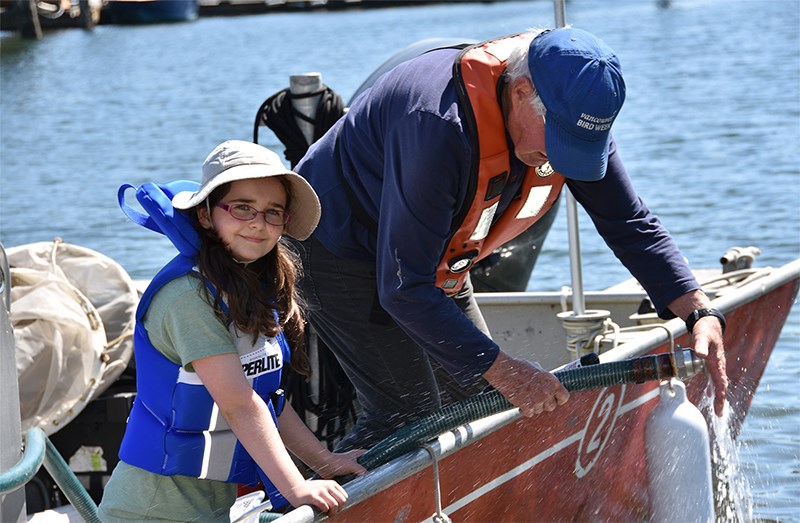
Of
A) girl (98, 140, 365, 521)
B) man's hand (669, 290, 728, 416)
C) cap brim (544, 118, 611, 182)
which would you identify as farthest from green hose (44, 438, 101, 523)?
man's hand (669, 290, 728, 416)

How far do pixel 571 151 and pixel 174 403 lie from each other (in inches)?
41.4

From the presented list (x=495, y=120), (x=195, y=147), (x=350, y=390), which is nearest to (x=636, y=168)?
(x=195, y=147)

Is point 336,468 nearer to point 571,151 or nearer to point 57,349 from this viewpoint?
point 571,151

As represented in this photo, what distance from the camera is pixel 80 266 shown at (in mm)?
4766

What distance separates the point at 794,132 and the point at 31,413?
11694 millimetres

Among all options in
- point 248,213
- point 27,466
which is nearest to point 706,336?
point 248,213

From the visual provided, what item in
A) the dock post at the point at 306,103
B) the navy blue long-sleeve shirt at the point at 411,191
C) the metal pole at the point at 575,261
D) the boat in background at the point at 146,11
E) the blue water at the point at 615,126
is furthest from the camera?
the boat in background at the point at 146,11

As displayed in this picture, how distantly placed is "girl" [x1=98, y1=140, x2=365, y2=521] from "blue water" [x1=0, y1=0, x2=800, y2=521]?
2.94 metres

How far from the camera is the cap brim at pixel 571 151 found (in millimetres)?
2885

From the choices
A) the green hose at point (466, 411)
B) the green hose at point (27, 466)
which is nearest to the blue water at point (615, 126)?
the green hose at point (466, 411)

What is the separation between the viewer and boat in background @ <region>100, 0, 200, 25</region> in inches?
1884

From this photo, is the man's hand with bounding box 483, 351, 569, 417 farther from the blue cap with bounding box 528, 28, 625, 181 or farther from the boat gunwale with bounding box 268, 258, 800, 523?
the blue cap with bounding box 528, 28, 625, 181

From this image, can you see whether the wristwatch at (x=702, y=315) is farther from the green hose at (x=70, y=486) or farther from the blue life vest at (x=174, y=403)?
the green hose at (x=70, y=486)

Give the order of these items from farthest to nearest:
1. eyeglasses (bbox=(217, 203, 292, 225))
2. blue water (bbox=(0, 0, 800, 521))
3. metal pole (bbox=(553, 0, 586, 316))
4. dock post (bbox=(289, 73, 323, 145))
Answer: blue water (bbox=(0, 0, 800, 521)) < dock post (bbox=(289, 73, 323, 145)) < metal pole (bbox=(553, 0, 586, 316)) < eyeglasses (bbox=(217, 203, 292, 225))
